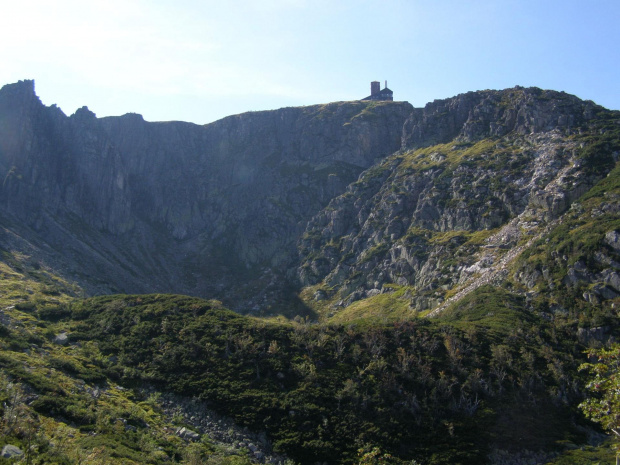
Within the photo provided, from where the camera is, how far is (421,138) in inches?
6309

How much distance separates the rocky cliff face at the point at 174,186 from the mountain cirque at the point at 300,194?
21.6 inches

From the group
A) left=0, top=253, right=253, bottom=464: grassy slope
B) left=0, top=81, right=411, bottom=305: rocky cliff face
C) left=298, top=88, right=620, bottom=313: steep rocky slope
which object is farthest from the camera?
left=0, top=81, right=411, bottom=305: rocky cliff face

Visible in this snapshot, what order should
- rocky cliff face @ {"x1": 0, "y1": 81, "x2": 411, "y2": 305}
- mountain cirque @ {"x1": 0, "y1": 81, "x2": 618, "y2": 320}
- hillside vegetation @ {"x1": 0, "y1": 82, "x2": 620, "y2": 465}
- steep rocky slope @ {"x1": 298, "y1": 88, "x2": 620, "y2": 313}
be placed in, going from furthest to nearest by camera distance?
rocky cliff face @ {"x1": 0, "y1": 81, "x2": 411, "y2": 305} < mountain cirque @ {"x1": 0, "y1": 81, "x2": 618, "y2": 320} < steep rocky slope @ {"x1": 298, "y1": 88, "x2": 620, "y2": 313} < hillside vegetation @ {"x1": 0, "y1": 82, "x2": 620, "y2": 465}

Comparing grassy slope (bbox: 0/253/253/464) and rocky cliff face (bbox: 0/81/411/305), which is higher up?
rocky cliff face (bbox: 0/81/411/305)

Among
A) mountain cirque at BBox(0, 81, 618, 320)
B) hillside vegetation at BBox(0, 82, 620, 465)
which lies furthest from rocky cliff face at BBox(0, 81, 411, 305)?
hillside vegetation at BBox(0, 82, 620, 465)

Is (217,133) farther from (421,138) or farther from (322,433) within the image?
(322,433)

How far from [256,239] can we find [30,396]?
126255mm

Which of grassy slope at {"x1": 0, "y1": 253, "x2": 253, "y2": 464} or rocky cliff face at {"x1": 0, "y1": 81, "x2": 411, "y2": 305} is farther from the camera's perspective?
rocky cliff face at {"x1": 0, "y1": 81, "x2": 411, "y2": 305}

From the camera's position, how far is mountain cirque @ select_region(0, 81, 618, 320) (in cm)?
10888

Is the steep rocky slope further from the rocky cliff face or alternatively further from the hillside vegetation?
the rocky cliff face

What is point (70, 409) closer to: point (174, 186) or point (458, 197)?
point (458, 197)

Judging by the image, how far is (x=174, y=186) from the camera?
606ft

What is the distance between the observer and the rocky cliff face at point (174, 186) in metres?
135

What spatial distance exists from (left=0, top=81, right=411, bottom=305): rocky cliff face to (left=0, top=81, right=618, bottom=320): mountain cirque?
55 centimetres
